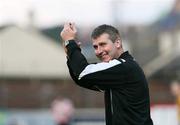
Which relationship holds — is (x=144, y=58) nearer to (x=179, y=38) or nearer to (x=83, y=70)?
(x=179, y=38)

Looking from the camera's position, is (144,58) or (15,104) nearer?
(15,104)

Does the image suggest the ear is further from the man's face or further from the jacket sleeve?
the jacket sleeve

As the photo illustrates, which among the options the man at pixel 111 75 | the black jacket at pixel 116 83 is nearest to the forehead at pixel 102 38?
the man at pixel 111 75

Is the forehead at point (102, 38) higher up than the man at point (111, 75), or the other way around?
the forehead at point (102, 38)

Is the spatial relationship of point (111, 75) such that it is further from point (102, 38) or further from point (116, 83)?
point (102, 38)

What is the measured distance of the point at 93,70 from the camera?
5117 millimetres

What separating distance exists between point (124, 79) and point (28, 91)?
1994 cm

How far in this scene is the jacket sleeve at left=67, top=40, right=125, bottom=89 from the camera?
507cm

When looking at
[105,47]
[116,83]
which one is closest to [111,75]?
[116,83]

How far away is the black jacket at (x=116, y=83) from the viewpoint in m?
5.08

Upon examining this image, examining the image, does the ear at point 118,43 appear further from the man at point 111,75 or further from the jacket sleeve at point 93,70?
A: the jacket sleeve at point 93,70

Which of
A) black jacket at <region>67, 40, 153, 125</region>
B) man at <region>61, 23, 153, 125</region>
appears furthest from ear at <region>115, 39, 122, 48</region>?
black jacket at <region>67, 40, 153, 125</region>

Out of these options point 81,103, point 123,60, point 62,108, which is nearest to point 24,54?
point 81,103

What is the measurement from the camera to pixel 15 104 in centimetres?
2367
